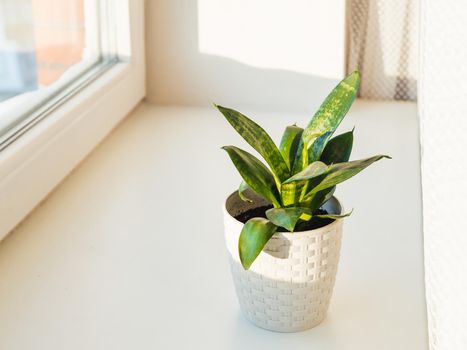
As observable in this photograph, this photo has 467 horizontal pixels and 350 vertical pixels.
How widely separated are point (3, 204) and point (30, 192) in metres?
0.10

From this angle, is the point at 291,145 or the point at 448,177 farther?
the point at 291,145

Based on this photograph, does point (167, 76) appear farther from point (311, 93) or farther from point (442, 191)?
point (442, 191)

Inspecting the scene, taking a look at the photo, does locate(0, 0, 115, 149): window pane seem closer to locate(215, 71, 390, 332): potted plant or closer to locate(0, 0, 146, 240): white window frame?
locate(0, 0, 146, 240): white window frame

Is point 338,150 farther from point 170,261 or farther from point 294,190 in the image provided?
point 170,261

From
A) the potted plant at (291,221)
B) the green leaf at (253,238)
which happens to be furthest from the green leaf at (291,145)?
the green leaf at (253,238)

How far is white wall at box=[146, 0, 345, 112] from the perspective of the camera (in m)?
1.72

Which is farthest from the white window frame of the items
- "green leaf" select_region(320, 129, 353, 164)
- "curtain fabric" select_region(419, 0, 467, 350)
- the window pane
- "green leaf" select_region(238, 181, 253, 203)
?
"curtain fabric" select_region(419, 0, 467, 350)

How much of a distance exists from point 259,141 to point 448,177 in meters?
0.25

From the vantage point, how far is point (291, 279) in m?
0.87

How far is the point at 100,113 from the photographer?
5.00 ft

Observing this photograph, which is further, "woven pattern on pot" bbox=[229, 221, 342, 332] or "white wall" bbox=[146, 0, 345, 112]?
"white wall" bbox=[146, 0, 345, 112]

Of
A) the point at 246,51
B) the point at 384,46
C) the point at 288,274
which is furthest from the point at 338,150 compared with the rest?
the point at 384,46

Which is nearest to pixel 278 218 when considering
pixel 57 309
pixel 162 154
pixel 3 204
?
pixel 57 309

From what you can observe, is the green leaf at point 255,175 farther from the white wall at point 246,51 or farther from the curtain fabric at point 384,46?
the curtain fabric at point 384,46
